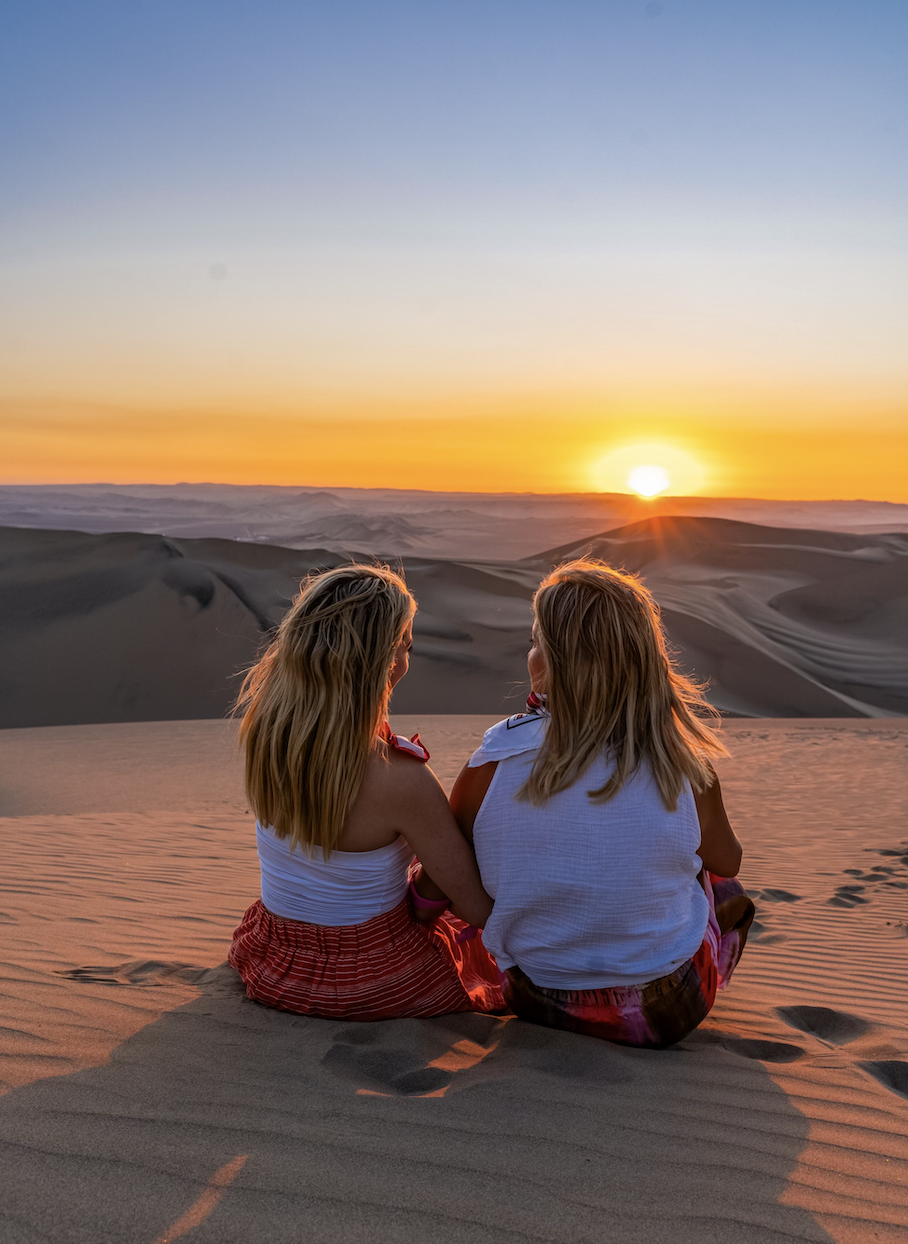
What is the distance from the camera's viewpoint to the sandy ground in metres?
1.85

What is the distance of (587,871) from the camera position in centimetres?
249

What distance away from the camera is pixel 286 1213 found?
6.04ft

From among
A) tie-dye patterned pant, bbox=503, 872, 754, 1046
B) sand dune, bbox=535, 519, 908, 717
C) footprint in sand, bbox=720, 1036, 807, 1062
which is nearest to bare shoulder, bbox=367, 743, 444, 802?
tie-dye patterned pant, bbox=503, 872, 754, 1046

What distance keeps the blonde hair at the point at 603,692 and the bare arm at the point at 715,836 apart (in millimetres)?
174

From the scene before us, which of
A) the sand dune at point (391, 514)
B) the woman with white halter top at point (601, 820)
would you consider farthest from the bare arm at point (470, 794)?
the sand dune at point (391, 514)

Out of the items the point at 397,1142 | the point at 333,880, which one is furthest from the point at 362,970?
the point at 397,1142

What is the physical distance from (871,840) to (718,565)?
2960cm

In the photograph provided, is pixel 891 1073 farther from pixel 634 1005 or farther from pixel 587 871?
pixel 587 871

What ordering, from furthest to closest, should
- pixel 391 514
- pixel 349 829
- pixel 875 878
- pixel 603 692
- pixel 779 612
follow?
pixel 391 514 → pixel 779 612 → pixel 875 878 → pixel 349 829 → pixel 603 692

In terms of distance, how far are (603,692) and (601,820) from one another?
324 mm

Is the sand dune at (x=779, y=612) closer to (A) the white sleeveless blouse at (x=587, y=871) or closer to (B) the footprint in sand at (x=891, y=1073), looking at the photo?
(B) the footprint in sand at (x=891, y=1073)

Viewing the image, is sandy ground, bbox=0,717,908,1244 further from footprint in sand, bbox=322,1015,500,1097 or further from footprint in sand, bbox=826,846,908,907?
footprint in sand, bbox=826,846,908,907

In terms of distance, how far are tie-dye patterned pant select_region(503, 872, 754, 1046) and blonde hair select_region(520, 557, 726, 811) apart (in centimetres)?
55

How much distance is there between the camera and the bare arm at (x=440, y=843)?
261 centimetres
